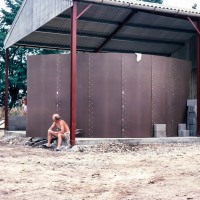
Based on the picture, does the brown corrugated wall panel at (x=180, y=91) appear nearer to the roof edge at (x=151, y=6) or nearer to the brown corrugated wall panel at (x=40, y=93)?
the roof edge at (x=151, y=6)

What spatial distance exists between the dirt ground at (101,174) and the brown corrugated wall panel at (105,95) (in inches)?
60.2

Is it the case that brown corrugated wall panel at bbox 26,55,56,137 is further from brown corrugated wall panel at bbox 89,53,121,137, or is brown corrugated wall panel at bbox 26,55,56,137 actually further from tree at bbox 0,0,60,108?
tree at bbox 0,0,60,108

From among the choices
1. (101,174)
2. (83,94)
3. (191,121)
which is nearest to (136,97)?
(83,94)

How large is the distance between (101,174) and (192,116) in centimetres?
787

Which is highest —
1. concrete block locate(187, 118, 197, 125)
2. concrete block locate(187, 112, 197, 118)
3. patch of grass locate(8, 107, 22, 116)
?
patch of grass locate(8, 107, 22, 116)

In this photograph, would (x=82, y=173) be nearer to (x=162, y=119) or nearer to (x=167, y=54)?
(x=162, y=119)

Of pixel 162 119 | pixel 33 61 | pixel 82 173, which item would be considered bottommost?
pixel 82 173

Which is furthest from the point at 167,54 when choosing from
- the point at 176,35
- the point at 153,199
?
the point at 153,199

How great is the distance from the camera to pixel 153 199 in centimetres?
546

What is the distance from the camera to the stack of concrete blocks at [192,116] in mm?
14688

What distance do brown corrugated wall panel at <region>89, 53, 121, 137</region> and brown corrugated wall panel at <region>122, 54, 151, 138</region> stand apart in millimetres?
216

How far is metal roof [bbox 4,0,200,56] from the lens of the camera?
15.7 m

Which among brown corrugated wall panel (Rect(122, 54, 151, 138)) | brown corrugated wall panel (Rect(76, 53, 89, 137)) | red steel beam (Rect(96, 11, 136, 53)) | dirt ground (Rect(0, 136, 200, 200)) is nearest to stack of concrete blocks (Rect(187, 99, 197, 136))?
brown corrugated wall panel (Rect(122, 54, 151, 138))

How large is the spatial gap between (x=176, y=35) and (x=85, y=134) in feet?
27.0
